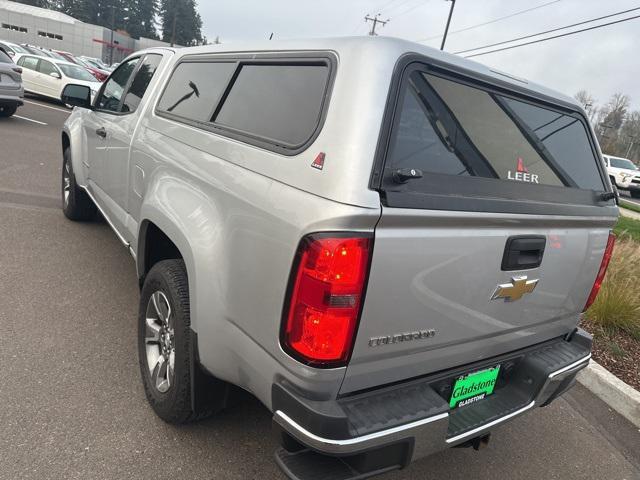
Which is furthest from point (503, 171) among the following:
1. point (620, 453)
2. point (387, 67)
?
point (620, 453)

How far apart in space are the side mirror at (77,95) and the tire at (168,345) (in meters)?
2.61

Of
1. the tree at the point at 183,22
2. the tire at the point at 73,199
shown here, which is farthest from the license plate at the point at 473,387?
the tree at the point at 183,22

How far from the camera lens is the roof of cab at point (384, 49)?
68.6 inches

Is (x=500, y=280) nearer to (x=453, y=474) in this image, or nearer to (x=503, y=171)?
(x=503, y=171)

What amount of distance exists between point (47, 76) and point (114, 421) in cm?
1719

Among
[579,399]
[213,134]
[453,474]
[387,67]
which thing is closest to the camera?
[387,67]

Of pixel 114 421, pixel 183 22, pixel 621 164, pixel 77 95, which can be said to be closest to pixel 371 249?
pixel 114 421

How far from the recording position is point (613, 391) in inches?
140

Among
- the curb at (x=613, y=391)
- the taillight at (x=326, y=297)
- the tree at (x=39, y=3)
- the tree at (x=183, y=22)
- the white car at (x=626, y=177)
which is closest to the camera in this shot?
the taillight at (x=326, y=297)

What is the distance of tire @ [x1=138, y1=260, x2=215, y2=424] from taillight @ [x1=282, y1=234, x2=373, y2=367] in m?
0.75

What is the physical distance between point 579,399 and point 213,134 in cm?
326

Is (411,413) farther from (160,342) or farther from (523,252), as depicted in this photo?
(160,342)

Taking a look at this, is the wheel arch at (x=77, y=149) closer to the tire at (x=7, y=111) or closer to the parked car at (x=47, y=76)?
the tire at (x=7, y=111)

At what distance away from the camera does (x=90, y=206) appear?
5.36 m
